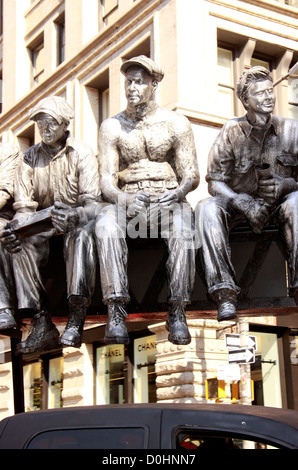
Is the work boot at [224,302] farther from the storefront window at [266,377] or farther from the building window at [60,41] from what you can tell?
the building window at [60,41]

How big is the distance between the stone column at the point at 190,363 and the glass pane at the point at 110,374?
1752 millimetres

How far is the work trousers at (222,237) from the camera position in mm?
6047

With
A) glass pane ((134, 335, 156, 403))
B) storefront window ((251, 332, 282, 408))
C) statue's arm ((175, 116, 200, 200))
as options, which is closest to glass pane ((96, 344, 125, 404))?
glass pane ((134, 335, 156, 403))

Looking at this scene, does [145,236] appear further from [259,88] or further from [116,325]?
[259,88]

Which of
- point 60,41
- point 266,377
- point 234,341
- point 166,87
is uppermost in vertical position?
point 60,41

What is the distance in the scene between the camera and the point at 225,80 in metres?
19.5

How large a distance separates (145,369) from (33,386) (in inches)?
212

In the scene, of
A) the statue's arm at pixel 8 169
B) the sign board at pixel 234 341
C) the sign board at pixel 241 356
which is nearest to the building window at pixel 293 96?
the sign board at pixel 234 341

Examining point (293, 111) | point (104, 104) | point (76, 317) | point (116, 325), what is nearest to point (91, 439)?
point (116, 325)

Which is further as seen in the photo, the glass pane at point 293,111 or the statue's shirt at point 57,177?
the glass pane at point 293,111

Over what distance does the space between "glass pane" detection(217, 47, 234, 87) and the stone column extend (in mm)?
6282
